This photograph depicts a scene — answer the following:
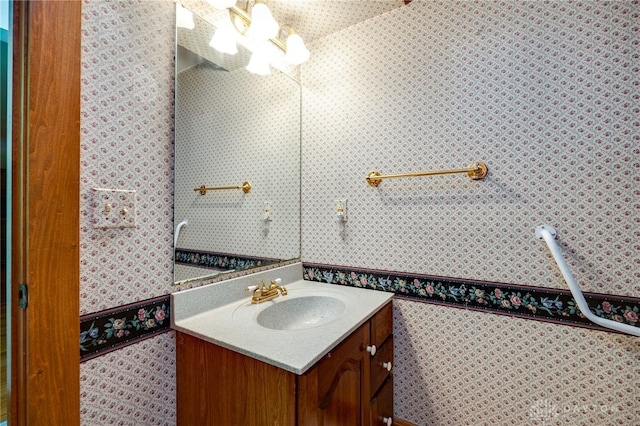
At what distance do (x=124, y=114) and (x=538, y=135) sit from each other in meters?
1.54

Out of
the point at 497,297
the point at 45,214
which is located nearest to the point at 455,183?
the point at 497,297

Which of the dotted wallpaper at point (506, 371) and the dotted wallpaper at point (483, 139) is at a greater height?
the dotted wallpaper at point (483, 139)

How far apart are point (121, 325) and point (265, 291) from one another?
572mm

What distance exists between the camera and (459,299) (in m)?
1.30

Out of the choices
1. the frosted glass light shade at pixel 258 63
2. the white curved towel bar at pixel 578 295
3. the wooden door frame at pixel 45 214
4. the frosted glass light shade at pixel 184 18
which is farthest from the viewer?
the frosted glass light shade at pixel 258 63

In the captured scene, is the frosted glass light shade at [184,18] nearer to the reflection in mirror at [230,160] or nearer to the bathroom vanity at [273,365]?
the reflection in mirror at [230,160]

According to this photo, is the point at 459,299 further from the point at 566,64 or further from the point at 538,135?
the point at 566,64

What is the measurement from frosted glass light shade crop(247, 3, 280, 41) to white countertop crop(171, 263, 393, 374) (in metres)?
1.12

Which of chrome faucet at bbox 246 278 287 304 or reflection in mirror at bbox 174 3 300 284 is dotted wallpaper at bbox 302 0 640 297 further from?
chrome faucet at bbox 246 278 287 304

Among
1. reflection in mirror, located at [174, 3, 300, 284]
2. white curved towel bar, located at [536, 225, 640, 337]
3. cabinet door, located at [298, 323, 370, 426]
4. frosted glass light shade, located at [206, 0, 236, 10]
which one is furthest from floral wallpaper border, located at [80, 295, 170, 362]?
white curved towel bar, located at [536, 225, 640, 337]

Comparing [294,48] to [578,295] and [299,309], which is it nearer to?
[299,309]

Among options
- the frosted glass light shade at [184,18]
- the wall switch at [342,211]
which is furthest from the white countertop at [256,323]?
the frosted glass light shade at [184,18]

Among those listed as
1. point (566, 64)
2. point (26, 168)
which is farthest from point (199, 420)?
point (566, 64)

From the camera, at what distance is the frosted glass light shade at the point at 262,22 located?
123 centimetres
